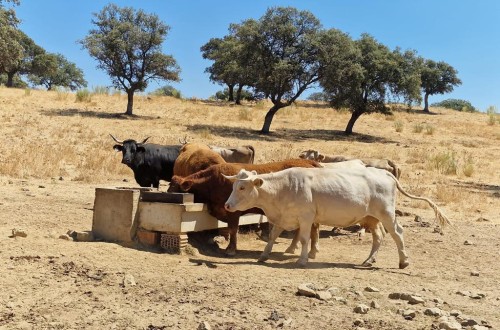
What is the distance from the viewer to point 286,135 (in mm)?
33688

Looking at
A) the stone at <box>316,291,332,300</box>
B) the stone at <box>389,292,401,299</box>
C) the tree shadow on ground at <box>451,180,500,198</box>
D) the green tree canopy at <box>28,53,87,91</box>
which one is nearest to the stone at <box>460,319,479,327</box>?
the stone at <box>389,292,401,299</box>

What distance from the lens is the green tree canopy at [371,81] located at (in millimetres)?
36125

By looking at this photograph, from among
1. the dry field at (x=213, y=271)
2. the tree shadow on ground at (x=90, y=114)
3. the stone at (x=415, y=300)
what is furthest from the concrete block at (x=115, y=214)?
the tree shadow on ground at (x=90, y=114)

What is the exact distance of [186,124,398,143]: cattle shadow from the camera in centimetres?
3122

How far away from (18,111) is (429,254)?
26.0 metres

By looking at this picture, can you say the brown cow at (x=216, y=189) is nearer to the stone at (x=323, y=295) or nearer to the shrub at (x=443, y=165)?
the stone at (x=323, y=295)

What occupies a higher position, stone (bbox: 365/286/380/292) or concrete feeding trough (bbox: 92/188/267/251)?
concrete feeding trough (bbox: 92/188/267/251)

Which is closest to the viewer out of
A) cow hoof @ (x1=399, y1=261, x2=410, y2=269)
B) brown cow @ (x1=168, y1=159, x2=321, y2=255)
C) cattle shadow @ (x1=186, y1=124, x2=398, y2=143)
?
cow hoof @ (x1=399, y1=261, x2=410, y2=269)

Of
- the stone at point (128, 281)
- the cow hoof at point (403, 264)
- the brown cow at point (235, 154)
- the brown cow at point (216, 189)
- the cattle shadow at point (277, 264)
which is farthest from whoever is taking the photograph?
the brown cow at point (235, 154)

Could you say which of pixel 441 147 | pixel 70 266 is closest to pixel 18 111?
pixel 441 147

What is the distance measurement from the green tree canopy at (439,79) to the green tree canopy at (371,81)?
18789mm

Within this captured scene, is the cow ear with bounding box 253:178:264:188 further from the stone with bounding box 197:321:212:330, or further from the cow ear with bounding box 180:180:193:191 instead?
the stone with bounding box 197:321:212:330

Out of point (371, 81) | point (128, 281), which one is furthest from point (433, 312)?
point (371, 81)

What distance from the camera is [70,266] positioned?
23.1 feet
